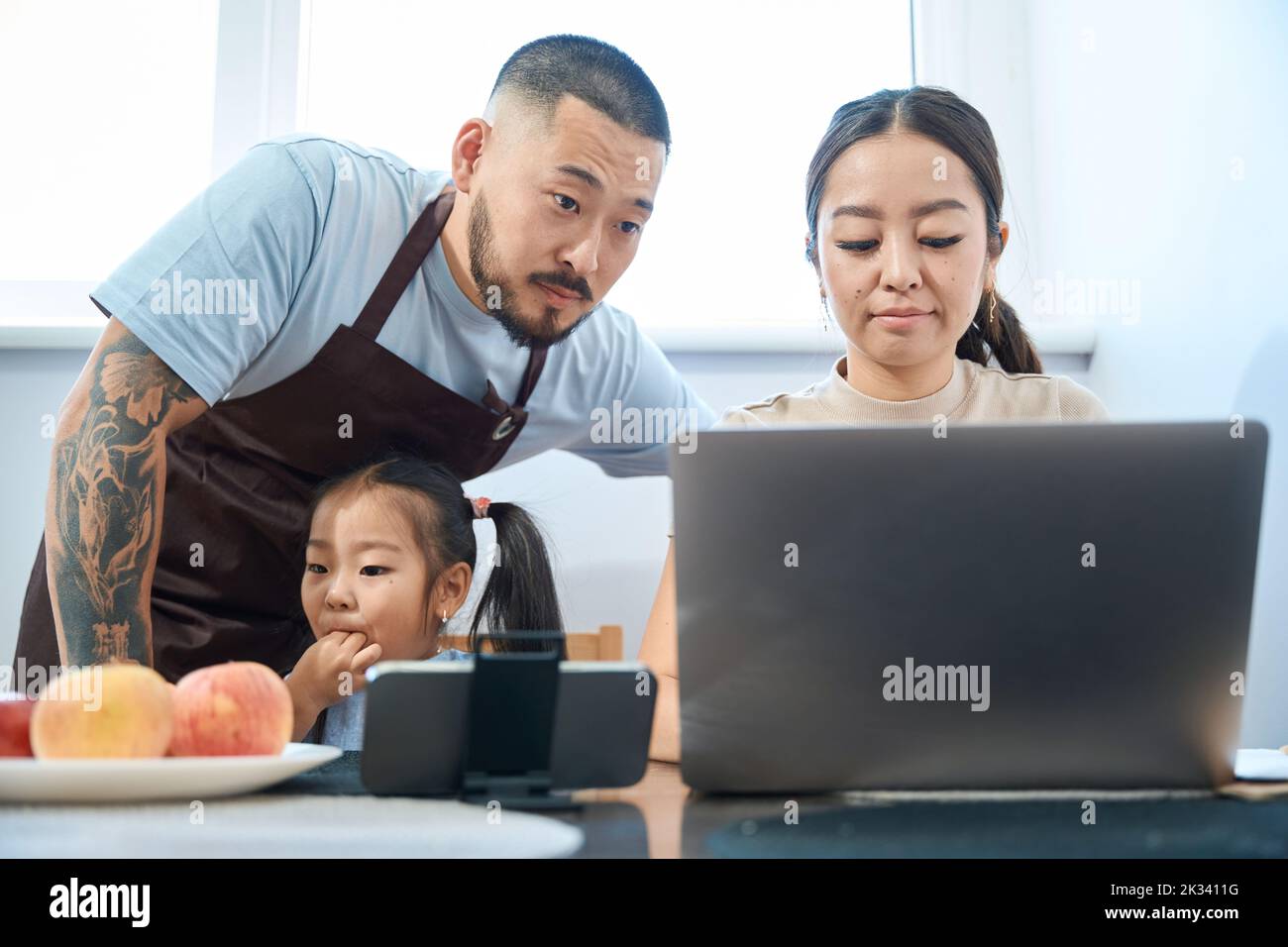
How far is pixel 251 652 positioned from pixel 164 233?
571 mm

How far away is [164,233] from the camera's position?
1.36m

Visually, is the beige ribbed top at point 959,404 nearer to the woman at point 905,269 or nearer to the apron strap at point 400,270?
the woman at point 905,269

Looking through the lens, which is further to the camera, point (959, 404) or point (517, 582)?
point (517, 582)

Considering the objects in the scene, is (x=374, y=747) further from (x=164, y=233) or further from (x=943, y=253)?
(x=164, y=233)

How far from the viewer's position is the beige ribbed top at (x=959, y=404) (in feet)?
4.07

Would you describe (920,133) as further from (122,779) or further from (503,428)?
(122,779)

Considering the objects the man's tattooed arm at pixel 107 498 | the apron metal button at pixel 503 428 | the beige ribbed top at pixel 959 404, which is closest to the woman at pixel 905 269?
the beige ribbed top at pixel 959 404

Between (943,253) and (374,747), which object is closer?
(374,747)

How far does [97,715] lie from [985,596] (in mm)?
447

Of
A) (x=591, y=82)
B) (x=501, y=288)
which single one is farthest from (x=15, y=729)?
(x=591, y=82)

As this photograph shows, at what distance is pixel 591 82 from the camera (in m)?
1.46
